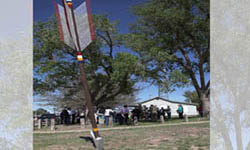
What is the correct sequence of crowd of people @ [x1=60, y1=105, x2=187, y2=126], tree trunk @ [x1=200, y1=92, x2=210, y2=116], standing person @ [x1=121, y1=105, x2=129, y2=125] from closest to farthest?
1. standing person @ [x1=121, y1=105, x2=129, y2=125]
2. crowd of people @ [x1=60, y1=105, x2=187, y2=126]
3. tree trunk @ [x1=200, y1=92, x2=210, y2=116]

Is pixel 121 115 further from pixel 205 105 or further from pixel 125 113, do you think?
pixel 205 105

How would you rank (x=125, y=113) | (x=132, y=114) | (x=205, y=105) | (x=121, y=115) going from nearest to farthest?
(x=125, y=113)
(x=121, y=115)
(x=132, y=114)
(x=205, y=105)

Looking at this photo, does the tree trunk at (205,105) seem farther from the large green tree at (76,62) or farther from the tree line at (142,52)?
the large green tree at (76,62)

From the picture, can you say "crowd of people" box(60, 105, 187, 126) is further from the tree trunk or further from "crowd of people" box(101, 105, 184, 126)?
the tree trunk

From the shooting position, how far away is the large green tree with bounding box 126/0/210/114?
18.4m

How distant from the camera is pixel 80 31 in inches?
196

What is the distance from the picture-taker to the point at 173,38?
1983cm

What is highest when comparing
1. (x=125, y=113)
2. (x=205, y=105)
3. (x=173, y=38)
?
(x=173, y=38)

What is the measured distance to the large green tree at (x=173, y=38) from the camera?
1836 cm

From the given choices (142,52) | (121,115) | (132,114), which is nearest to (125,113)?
(121,115)

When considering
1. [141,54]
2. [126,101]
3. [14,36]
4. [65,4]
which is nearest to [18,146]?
[14,36]

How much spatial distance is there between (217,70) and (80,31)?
284cm

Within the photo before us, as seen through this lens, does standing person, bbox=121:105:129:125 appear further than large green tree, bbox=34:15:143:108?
No

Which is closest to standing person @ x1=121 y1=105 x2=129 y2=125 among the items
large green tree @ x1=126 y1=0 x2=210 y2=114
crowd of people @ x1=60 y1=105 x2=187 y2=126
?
crowd of people @ x1=60 y1=105 x2=187 y2=126
